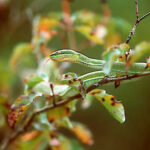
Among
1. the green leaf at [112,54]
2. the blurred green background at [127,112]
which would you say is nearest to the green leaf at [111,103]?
the green leaf at [112,54]

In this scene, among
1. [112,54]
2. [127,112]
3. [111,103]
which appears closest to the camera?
[112,54]

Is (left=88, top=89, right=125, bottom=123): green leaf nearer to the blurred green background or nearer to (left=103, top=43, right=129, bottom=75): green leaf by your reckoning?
(left=103, top=43, right=129, bottom=75): green leaf

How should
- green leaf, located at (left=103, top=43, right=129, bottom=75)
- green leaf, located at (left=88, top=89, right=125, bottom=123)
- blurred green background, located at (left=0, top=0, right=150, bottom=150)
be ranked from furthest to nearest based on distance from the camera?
blurred green background, located at (left=0, top=0, right=150, bottom=150), green leaf, located at (left=88, top=89, right=125, bottom=123), green leaf, located at (left=103, top=43, right=129, bottom=75)

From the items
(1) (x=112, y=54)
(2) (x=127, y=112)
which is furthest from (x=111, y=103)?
(2) (x=127, y=112)

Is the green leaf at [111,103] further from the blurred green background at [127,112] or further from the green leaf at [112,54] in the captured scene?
the blurred green background at [127,112]

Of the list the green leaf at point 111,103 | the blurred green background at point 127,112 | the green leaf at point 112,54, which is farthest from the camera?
the blurred green background at point 127,112

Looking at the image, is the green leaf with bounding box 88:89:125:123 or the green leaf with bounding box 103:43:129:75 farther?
the green leaf with bounding box 88:89:125:123

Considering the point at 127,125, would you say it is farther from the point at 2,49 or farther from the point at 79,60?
the point at 79,60

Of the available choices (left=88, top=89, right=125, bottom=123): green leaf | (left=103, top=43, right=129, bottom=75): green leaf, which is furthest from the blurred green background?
(left=103, top=43, right=129, bottom=75): green leaf

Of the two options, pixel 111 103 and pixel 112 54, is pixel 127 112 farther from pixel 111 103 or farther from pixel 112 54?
pixel 112 54

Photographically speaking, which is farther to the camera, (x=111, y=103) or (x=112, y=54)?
(x=111, y=103)

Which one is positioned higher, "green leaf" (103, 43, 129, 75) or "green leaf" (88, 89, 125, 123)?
"green leaf" (103, 43, 129, 75)

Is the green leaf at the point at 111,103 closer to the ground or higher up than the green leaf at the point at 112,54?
closer to the ground
